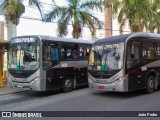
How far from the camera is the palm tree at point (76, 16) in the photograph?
22.1m

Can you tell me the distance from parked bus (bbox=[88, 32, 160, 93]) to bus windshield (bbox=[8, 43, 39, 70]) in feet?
8.59

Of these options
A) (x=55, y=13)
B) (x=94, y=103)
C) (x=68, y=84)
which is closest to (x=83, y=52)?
(x=68, y=84)

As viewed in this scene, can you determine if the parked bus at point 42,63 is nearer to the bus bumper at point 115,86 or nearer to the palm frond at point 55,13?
the bus bumper at point 115,86

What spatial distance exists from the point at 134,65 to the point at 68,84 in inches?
157

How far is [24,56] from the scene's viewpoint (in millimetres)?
13508

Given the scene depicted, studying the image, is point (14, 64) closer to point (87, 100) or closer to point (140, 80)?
point (87, 100)

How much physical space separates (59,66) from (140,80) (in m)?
4.05

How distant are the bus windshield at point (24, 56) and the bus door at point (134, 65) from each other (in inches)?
165

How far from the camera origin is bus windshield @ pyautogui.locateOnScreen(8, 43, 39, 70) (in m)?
13.2

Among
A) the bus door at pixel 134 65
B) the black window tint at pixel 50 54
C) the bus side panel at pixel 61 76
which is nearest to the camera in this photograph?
the bus door at pixel 134 65

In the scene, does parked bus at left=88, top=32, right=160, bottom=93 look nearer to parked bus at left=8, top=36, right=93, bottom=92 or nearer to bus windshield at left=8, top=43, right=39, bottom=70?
parked bus at left=8, top=36, right=93, bottom=92

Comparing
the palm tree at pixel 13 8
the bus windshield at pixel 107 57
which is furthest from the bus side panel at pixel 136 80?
the palm tree at pixel 13 8

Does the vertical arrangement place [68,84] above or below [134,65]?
below

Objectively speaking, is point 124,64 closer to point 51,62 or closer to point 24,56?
point 51,62
